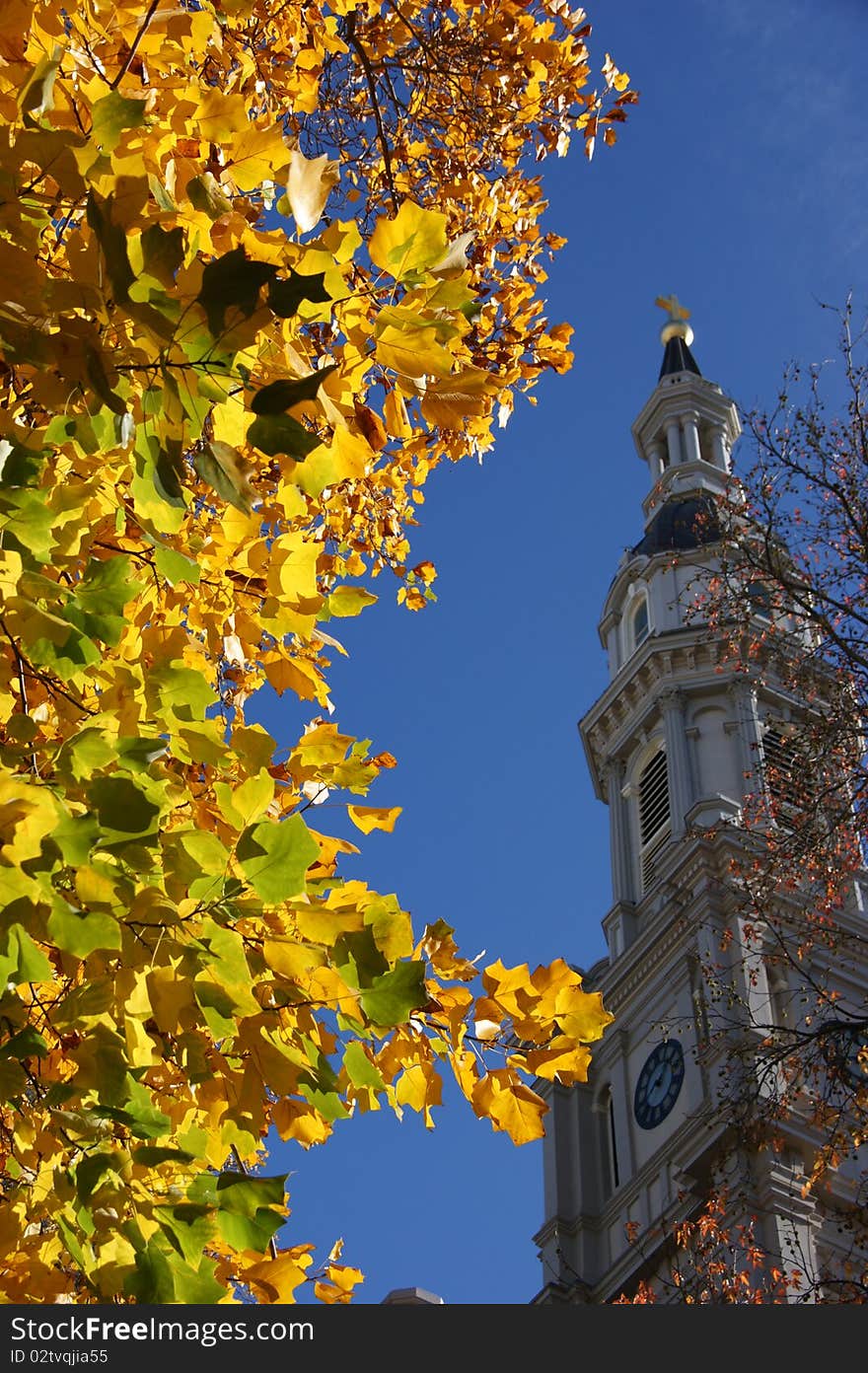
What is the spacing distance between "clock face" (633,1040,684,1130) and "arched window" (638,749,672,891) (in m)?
5.82

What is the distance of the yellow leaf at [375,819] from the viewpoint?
351 centimetres

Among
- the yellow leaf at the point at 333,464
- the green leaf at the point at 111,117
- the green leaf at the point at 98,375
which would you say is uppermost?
the green leaf at the point at 111,117

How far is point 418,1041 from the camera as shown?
3.24m

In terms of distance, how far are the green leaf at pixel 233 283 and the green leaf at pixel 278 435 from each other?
6.9 inches

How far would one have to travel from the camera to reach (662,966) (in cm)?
3045

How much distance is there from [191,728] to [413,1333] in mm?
1290

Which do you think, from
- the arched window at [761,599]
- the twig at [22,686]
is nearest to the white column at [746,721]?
the arched window at [761,599]

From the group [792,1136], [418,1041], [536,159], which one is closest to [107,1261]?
[418,1041]

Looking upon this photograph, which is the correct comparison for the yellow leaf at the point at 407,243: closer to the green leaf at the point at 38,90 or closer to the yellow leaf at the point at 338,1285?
the green leaf at the point at 38,90

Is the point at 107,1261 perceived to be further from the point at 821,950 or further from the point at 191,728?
the point at 821,950

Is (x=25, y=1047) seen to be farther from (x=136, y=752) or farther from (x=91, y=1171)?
(x=136, y=752)

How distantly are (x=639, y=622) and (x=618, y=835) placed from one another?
7.41 meters

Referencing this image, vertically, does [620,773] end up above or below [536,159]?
above

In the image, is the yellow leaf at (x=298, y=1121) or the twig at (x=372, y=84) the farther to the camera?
the twig at (x=372, y=84)
